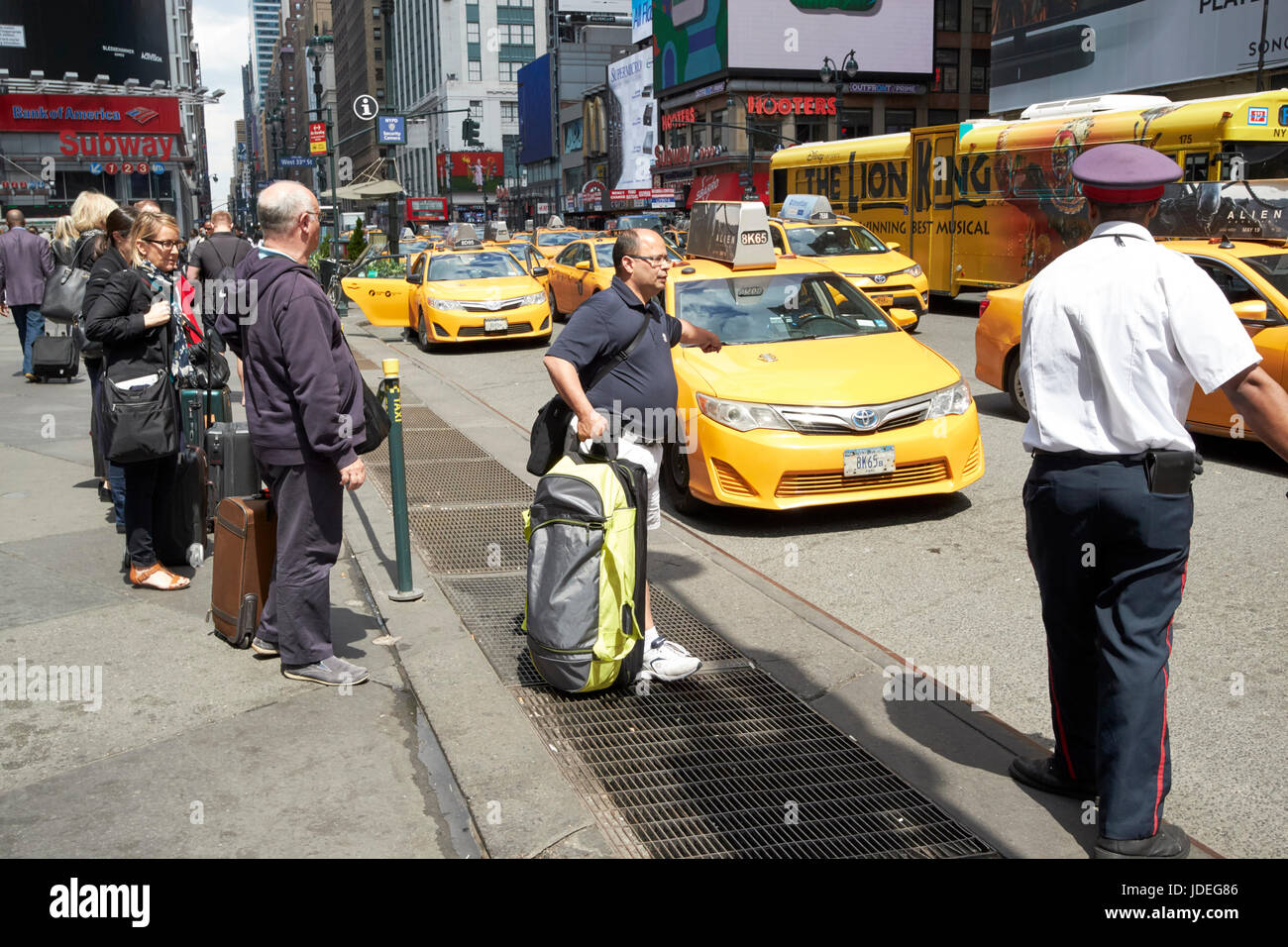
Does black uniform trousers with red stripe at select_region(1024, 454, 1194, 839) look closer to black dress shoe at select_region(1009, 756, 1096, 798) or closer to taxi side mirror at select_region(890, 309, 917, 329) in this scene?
black dress shoe at select_region(1009, 756, 1096, 798)

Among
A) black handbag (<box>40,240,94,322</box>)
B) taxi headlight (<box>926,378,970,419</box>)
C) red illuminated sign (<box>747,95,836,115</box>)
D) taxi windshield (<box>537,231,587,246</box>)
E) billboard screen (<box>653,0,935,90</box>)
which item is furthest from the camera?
red illuminated sign (<box>747,95,836,115</box>)

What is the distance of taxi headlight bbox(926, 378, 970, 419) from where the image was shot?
23.5 ft

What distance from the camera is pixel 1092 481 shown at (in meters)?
3.20

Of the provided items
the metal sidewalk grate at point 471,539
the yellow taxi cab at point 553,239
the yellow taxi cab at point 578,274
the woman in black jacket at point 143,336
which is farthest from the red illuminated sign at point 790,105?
the woman in black jacket at point 143,336

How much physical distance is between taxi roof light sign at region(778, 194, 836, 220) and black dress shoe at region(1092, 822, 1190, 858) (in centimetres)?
1807

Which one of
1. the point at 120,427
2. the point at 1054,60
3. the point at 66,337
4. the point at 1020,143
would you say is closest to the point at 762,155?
the point at 1054,60

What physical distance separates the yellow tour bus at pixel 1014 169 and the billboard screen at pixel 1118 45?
56.8 feet

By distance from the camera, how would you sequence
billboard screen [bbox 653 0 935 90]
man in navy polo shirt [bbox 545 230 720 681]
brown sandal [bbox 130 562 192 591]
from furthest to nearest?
1. billboard screen [bbox 653 0 935 90]
2. brown sandal [bbox 130 562 192 591]
3. man in navy polo shirt [bbox 545 230 720 681]

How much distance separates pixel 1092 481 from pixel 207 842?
8.94 ft

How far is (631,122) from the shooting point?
89250mm

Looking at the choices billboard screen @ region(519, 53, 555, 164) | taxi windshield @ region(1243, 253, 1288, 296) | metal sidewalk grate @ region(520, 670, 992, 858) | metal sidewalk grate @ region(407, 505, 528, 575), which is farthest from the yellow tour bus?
billboard screen @ region(519, 53, 555, 164)

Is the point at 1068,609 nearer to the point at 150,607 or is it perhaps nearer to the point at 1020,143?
the point at 150,607

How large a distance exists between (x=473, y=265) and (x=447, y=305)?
1.79 m

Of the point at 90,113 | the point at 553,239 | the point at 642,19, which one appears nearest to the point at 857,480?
the point at 553,239
